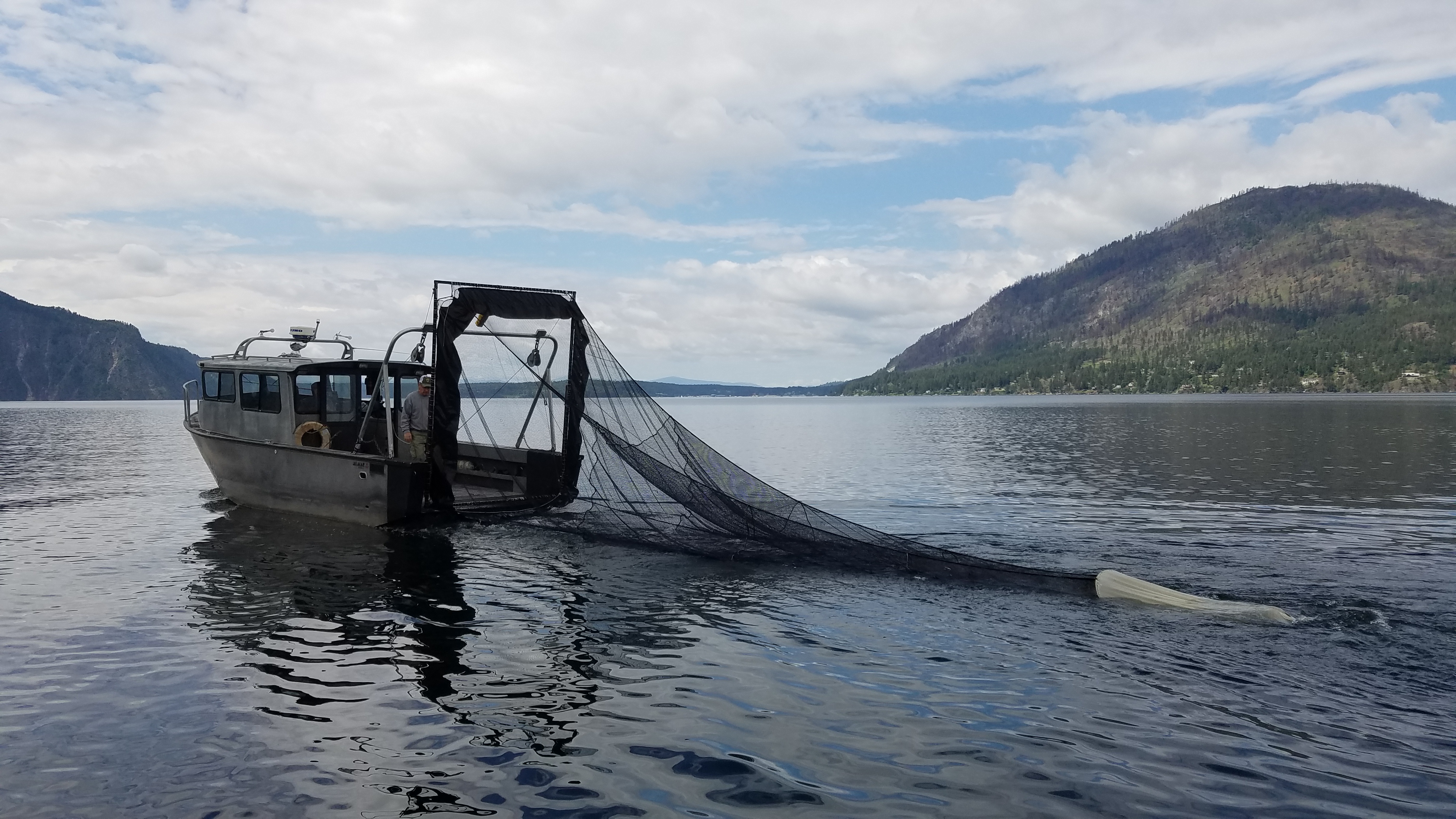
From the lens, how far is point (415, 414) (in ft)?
70.2

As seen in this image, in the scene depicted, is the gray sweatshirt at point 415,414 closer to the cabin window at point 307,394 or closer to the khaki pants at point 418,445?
the khaki pants at point 418,445

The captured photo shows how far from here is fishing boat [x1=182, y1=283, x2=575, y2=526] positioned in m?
20.6

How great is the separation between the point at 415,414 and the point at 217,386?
776 cm

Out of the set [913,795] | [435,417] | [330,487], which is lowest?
[913,795]

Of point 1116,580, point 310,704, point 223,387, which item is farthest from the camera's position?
point 223,387

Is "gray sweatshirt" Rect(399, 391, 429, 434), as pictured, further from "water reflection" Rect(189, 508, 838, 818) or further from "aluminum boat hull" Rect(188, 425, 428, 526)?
"water reflection" Rect(189, 508, 838, 818)

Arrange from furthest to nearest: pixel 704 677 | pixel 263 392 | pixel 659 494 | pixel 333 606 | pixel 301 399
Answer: pixel 263 392 < pixel 301 399 < pixel 659 494 < pixel 333 606 < pixel 704 677

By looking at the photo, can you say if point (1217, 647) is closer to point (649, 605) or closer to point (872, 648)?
point (872, 648)

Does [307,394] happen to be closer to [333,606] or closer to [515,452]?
[515,452]

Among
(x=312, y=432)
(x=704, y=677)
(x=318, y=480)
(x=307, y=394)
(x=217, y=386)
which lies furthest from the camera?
(x=217, y=386)

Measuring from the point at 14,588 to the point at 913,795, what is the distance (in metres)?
16.3

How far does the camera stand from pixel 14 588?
15.6 meters

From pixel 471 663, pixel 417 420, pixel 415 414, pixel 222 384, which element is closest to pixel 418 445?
pixel 417 420

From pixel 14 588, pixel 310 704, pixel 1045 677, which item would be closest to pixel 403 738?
pixel 310 704
